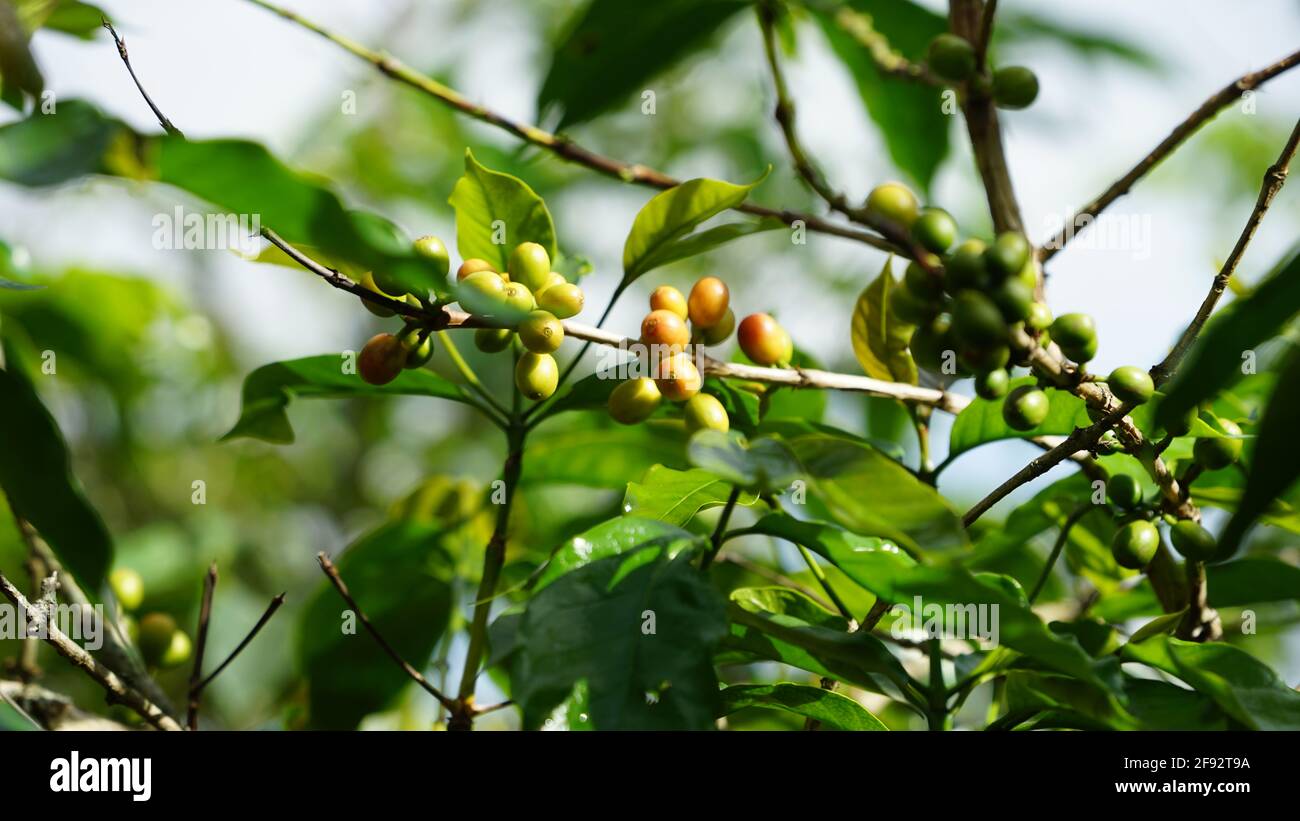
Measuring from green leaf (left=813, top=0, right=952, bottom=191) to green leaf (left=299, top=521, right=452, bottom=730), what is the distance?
0.84m

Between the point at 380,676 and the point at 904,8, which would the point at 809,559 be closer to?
the point at 380,676

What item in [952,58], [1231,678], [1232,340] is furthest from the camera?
[952,58]

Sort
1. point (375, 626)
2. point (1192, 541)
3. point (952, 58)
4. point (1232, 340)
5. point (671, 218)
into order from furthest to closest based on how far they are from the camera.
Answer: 1. point (375, 626)
2. point (952, 58)
3. point (671, 218)
4. point (1192, 541)
5. point (1232, 340)

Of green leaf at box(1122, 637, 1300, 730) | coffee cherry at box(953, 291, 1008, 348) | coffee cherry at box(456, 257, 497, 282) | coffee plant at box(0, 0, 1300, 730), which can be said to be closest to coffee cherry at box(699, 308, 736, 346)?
coffee plant at box(0, 0, 1300, 730)

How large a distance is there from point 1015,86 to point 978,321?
1.80ft

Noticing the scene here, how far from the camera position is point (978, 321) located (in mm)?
679

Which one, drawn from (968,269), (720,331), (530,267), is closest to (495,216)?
(530,267)

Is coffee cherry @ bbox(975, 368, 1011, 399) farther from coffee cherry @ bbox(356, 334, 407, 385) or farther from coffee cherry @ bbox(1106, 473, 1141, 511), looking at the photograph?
coffee cherry @ bbox(356, 334, 407, 385)

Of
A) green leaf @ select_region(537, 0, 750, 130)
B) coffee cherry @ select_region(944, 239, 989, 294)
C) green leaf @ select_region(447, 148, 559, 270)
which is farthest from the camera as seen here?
green leaf @ select_region(537, 0, 750, 130)

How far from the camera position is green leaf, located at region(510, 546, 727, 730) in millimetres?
716

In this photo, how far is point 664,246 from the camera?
3.39 feet

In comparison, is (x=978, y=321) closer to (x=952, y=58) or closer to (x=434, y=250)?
(x=434, y=250)

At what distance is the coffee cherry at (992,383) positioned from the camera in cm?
77

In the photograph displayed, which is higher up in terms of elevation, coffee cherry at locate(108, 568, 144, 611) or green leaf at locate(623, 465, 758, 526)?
coffee cherry at locate(108, 568, 144, 611)
